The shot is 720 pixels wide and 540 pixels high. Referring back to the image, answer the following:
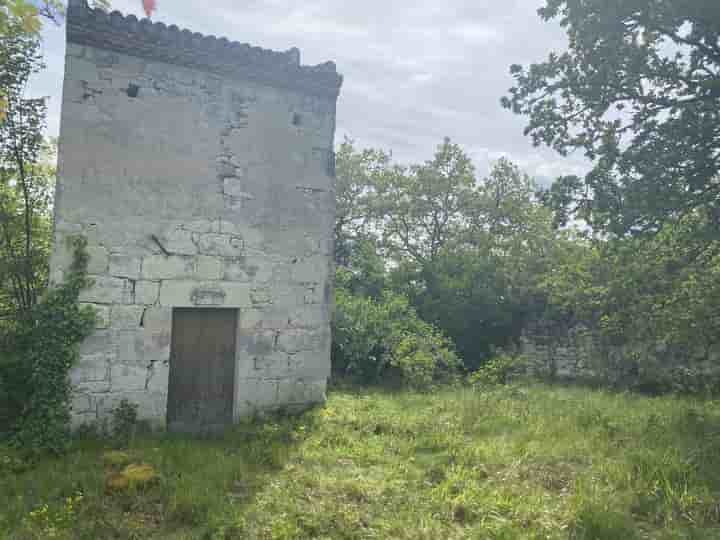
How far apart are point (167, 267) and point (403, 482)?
4.01 m

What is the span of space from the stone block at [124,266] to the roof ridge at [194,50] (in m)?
2.62

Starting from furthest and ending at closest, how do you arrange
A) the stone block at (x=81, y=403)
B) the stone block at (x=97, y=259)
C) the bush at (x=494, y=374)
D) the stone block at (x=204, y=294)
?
the bush at (x=494, y=374) → the stone block at (x=204, y=294) → the stone block at (x=97, y=259) → the stone block at (x=81, y=403)

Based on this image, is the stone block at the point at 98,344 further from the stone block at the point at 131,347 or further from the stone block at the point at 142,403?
the stone block at the point at 142,403

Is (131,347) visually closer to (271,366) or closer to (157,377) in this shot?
(157,377)

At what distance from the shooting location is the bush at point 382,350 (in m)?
10.7

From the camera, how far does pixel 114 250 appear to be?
680 cm

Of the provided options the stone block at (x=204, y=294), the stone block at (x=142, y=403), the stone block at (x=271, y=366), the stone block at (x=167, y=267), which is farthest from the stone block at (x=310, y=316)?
the stone block at (x=142, y=403)

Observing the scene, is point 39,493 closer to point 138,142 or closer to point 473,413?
point 138,142

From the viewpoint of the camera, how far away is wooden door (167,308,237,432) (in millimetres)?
7191

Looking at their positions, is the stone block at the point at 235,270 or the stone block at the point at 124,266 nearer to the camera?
the stone block at the point at 124,266

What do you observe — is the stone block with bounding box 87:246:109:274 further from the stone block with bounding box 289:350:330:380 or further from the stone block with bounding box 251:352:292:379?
the stone block with bounding box 289:350:330:380

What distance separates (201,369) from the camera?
7395 millimetres

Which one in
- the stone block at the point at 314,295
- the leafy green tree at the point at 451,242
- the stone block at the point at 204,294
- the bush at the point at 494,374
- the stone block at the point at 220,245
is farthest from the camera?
the leafy green tree at the point at 451,242

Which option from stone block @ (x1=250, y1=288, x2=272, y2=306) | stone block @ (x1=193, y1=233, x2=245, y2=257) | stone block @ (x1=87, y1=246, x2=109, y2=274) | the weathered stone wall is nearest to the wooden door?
stone block @ (x1=250, y1=288, x2=272, y2=306)
